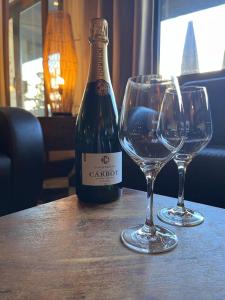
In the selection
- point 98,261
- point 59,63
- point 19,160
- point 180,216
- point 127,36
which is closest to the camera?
point 98,261

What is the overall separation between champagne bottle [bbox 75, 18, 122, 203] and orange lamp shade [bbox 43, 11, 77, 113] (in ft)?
3.60

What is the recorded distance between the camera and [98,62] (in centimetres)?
53

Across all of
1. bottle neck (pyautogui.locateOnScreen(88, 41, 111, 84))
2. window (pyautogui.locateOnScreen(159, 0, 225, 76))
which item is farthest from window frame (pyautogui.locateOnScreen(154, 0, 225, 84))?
bottle neck (pyautogui.locateOnScreen(88, 41, 111, 84))

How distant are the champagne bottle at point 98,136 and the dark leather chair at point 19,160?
0.50m

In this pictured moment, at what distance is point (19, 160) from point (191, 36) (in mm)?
1268

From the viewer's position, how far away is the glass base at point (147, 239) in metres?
0.34

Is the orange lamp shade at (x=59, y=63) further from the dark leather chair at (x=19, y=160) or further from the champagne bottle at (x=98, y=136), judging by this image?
the champagne bottle at (x=98, y=136)

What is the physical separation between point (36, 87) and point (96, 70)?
2.51 meters

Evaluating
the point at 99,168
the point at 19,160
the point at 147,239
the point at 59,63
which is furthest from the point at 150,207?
the point at 59,63

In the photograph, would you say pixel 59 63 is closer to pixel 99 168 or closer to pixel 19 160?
pixel 19 160

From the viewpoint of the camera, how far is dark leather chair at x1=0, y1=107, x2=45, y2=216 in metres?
0.96

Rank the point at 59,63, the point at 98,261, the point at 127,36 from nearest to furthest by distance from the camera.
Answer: the point at 98,261 < the point at 59,63 < the point at 127,36

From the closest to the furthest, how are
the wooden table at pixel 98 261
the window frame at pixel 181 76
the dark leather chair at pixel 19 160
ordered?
1. the wooden table at pixel 98 261
2. the dark leather chair at pixel 19 160
3. the window frame at pixel 181 76

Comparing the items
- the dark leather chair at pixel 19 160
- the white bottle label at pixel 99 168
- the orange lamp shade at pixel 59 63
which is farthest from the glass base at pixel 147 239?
the orange lamp shade at pixel 59 63
